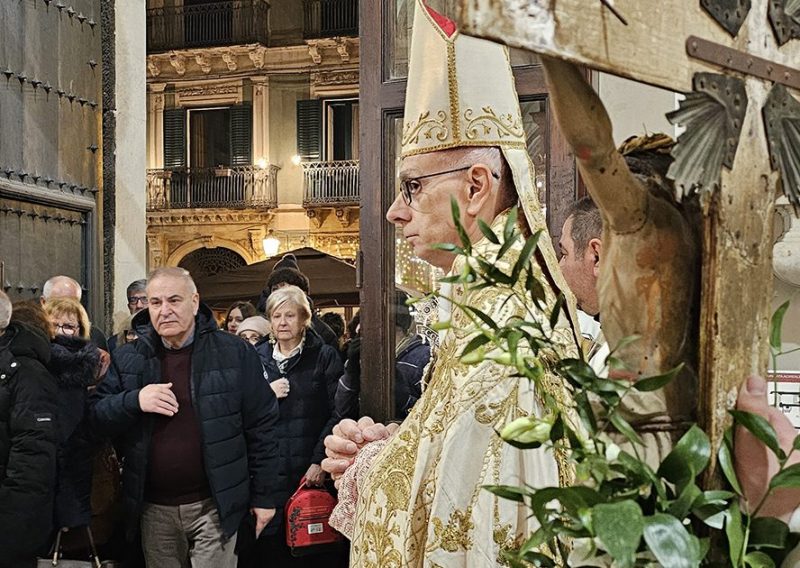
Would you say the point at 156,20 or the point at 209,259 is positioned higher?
the point at 156,20

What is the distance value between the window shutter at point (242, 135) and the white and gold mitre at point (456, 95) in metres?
22.7

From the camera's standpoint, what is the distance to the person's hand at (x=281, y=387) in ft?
18.2

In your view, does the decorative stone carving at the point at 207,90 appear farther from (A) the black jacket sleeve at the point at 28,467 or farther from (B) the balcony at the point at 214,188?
(A) the black jacket sleeve at the point at 28,467

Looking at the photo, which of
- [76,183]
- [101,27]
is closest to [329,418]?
[76,183]

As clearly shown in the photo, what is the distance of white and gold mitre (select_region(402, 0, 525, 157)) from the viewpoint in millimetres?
2434

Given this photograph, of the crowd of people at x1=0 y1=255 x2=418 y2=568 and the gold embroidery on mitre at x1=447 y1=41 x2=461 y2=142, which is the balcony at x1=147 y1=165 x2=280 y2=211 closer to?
the crowd of people at x1=0 y1=255 x2=418 y2=568

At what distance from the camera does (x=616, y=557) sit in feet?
3.81

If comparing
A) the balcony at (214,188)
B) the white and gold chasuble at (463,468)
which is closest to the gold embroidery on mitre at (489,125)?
the white and gold chasuble at (463,468)

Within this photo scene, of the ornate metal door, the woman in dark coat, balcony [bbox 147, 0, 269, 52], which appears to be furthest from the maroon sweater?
balcony [bbox 147, 0, 269, 52]

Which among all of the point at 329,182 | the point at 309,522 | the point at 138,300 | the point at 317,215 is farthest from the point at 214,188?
the point at 309,522

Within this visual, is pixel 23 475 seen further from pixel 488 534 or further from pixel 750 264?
pixel 750 264

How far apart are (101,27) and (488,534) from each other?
606 cm

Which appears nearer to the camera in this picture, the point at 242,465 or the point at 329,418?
the point at 242,465

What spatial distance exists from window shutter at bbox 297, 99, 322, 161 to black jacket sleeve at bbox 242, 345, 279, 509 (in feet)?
64.9
